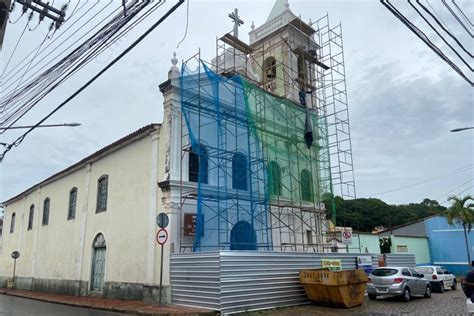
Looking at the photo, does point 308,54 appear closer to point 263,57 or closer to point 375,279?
point 263,57

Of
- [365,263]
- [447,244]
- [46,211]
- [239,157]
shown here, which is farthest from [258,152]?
[447,244]

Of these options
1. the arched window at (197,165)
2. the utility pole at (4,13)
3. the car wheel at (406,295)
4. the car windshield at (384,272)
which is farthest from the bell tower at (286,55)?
the utility pole at (4,13)

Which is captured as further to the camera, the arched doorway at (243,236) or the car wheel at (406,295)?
the arched doorway at (243,236)

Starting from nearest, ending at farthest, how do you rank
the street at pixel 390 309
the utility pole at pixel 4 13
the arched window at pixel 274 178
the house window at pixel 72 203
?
the utility pole at pixel 4 13 < the street at pixel 390 309 < the arched window at pixel 274 178 < the house window at pixel 72 203

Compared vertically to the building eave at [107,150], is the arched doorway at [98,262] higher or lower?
lower

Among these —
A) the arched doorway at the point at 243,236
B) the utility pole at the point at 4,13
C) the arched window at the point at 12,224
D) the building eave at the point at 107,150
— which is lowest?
the arched doorway at the point at 243,236

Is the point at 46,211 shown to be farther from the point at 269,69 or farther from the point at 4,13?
the point at 4,13

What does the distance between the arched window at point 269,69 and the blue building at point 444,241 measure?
1991cm

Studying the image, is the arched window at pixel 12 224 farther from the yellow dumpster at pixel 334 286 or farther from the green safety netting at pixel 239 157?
the yellow dumpster at pixel 334 286

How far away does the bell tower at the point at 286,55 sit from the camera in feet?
78.6

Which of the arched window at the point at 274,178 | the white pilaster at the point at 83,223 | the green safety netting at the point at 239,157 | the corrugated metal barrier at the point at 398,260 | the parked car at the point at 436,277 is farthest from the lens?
the white pilaster at the point at 83,223

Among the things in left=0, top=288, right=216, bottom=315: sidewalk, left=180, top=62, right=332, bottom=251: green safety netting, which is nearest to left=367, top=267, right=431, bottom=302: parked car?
left=180, top=62, right=332, bottom=251: green safety netting

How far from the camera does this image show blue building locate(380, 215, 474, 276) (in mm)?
34156

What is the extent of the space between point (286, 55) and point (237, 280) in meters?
15.1
